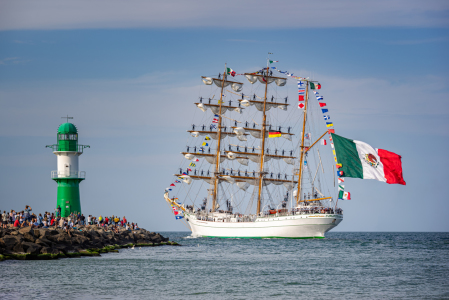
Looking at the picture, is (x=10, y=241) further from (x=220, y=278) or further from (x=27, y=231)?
(x=220, y=278)

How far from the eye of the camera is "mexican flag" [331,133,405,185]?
52.5 metres

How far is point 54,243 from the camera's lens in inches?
1490

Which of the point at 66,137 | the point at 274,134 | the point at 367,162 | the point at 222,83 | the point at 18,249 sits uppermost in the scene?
the point at 222,83

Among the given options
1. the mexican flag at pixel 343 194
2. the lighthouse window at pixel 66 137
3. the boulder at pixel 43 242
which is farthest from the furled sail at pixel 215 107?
the boulder at pixel 43 242

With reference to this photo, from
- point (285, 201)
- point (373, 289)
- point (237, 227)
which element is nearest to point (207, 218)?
point (237, 227)

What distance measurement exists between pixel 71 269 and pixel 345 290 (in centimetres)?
1442

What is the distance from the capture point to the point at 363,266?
37000 mm

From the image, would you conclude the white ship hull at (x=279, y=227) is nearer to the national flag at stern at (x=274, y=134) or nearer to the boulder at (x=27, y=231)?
the national flag at stern at (x=274, y=134)

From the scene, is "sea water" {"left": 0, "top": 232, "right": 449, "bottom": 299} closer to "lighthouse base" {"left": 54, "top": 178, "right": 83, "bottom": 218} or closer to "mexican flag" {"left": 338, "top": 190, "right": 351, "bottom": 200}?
"lighthouse base" {"left": 54, "top": 178, "right": 83, "bottom": 218}

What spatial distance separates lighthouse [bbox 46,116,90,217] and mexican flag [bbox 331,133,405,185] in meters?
24.5

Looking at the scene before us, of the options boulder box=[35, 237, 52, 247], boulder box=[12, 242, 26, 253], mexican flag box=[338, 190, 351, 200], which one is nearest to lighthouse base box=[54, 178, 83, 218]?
boulder box=[35, 237, 52, 247]

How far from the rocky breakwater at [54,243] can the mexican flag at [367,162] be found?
21498mm

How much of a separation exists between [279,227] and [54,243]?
4359 centimetres

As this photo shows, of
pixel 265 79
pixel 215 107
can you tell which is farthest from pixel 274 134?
pixel 215 107
